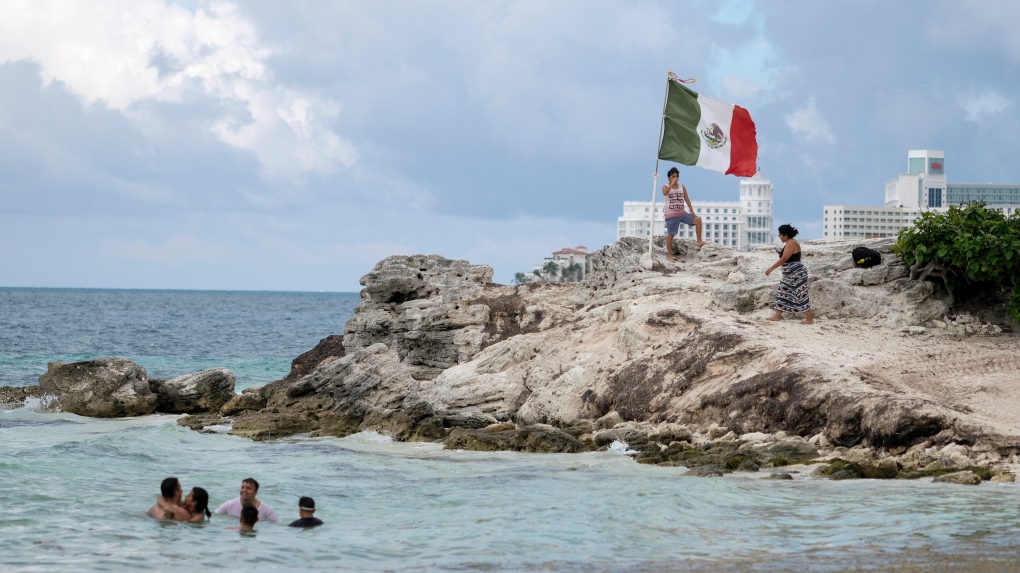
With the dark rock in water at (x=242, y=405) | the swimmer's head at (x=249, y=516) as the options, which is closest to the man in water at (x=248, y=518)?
the swimmer's head at (x=249, y=516)

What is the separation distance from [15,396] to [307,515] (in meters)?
17.6

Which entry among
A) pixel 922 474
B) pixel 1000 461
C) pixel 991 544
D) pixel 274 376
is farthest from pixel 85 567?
pixel 274 376

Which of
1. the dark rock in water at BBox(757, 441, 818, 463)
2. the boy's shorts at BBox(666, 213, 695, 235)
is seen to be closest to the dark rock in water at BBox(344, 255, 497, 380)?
the boy's shorts at BBox(666, 213, 695, 235)

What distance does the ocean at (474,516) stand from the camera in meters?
10.8

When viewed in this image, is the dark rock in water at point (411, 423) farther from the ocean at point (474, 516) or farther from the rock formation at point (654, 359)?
the ocean at point (474, 516)

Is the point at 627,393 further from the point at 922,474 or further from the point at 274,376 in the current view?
the point at 274,376

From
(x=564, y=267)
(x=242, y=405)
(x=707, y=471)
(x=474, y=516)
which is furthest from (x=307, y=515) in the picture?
(x=564, y=267)

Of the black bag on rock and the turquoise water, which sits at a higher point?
the black bag on rock

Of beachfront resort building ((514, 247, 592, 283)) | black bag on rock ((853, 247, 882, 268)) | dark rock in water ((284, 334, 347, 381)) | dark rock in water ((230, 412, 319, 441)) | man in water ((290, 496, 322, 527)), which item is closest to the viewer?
man in water ((290, 496, 322, 527))

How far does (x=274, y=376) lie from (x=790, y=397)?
83.4 ft

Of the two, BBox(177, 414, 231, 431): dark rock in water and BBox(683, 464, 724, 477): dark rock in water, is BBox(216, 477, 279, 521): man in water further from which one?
BBox(177, 414, 231, 431): dark rock in water

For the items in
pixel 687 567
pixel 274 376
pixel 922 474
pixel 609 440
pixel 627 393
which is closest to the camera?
pixel 687 567

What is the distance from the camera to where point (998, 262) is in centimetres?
1970

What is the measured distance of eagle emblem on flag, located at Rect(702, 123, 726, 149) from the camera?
23297 mm
